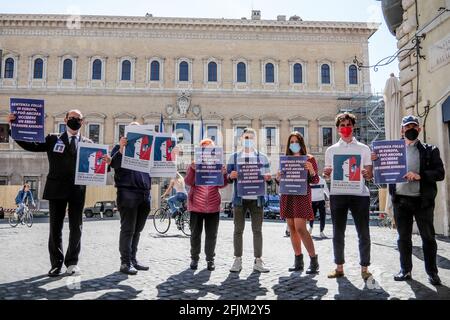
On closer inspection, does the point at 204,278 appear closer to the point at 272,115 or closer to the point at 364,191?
the point at 364,191

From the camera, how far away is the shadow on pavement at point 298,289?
406 centimetres

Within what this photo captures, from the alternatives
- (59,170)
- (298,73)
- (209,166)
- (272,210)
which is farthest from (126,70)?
(209,166)

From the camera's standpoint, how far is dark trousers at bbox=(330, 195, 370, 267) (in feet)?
15.5

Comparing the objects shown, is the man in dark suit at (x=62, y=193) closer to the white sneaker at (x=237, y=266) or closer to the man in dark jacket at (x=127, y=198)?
the man in dark jacket at (x=127, y=198)

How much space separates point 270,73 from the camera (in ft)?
116

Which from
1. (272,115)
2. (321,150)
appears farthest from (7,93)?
(321,150)

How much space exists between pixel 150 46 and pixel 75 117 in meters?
31.1

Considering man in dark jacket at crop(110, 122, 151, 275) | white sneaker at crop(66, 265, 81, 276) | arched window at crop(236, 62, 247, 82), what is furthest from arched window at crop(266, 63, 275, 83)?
white sneaker at crop(66, 265, 81, 276)

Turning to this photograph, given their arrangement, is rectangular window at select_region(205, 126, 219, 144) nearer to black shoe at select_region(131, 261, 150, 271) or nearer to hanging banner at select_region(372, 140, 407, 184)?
black shoe at select_region(131, 261, 150, 271)

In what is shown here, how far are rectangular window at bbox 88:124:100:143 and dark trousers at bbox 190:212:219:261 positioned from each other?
98.4ft

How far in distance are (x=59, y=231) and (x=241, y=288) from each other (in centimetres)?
252

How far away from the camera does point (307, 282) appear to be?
4703mm

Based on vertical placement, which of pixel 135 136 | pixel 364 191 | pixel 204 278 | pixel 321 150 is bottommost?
pixel 204 278
